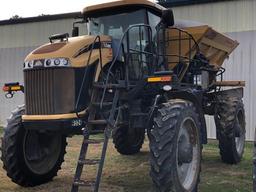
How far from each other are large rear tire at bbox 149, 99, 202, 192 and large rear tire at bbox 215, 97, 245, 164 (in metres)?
2.59

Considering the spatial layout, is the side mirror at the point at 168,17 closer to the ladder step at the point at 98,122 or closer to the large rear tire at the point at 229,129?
the ladder step at the point at 98,122

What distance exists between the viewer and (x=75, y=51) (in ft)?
22.6

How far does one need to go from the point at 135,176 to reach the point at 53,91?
279 centimetres

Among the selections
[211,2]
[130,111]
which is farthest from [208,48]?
[211,2]

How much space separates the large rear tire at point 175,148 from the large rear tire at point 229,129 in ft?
8.49

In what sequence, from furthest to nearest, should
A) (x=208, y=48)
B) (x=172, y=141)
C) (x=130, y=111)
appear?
(x=208, y=48) → (x=130, y=111) → (x=172, y=141)

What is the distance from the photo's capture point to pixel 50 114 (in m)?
6.74

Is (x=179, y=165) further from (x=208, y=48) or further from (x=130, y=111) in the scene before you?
(x=208, y=48)

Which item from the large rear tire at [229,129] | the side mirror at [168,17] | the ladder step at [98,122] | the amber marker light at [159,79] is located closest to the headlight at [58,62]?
the ladder step at [98,122]

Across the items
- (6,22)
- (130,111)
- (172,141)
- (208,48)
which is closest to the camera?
(172,141)

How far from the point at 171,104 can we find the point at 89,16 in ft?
7.57

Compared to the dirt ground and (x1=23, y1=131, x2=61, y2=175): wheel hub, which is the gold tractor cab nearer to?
(x1=23, y1=131, x2=61, y2=175): wheel hub

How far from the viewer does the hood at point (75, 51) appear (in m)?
6.83

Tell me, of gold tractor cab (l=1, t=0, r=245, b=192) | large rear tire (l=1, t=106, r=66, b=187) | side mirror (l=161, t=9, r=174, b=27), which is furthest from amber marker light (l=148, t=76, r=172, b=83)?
large rear tire (l=1, t=106, r=66, b=187)
